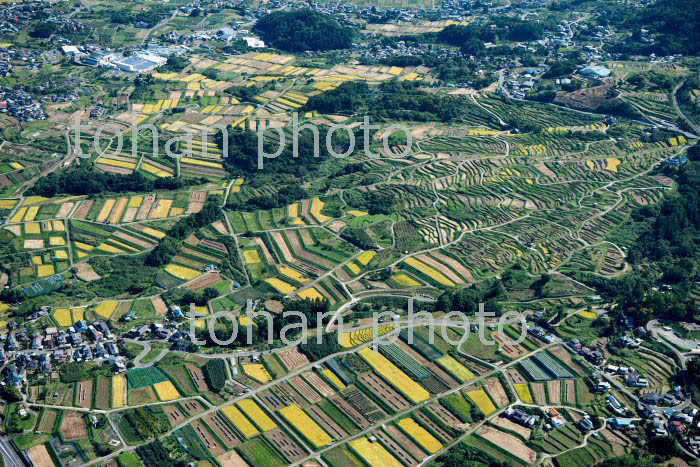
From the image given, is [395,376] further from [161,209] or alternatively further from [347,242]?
[161,209]

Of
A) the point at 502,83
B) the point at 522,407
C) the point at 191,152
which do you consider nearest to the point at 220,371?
the point at 522,407

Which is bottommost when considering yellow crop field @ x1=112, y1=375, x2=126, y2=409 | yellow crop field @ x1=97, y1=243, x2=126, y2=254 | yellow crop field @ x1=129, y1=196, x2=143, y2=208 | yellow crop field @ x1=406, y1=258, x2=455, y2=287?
yellow crop field @ x1=97, y1=243, x2=126, y2=254

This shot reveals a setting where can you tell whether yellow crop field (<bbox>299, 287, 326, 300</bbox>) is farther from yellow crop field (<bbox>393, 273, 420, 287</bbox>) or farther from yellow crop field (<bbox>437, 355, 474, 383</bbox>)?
yellow crop field (<bbox>437, 355, 474, 383</bbox>)

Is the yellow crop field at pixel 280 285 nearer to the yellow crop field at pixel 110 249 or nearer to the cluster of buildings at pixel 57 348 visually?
the cluster of buildings at pixel 57 348

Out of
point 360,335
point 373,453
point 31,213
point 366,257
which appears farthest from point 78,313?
point 373,453

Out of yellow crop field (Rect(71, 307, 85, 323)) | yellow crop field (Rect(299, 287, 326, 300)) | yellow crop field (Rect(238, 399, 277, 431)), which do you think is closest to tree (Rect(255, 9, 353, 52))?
yellow crop field (Rect(299, 287, 326, 300))
